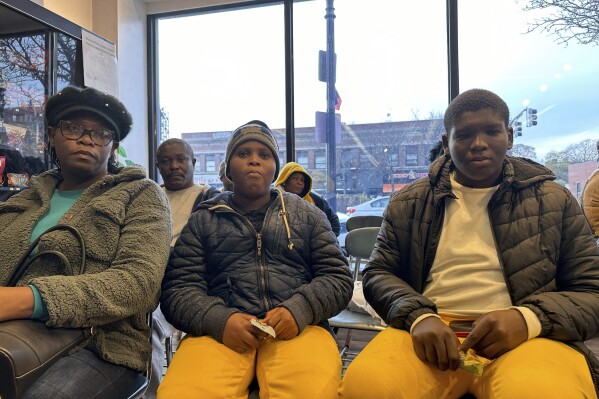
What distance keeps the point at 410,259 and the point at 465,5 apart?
3.26m

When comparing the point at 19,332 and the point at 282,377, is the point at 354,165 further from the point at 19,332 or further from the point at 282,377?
the point at 19,332

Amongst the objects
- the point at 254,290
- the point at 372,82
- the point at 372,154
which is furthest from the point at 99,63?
the point at 254,290

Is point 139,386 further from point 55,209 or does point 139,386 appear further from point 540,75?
point 540,75

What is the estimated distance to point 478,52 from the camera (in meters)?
3.86

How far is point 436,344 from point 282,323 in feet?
1.37

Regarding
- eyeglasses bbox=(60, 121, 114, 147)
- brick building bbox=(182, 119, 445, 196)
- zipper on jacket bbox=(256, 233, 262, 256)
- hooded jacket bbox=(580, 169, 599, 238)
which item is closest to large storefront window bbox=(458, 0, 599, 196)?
brick building bbox=(182, 119, 445, 196)

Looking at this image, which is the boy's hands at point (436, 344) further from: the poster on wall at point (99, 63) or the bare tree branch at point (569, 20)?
the bare tree branch at point (569, 20)

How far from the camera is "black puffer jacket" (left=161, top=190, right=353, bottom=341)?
138cm

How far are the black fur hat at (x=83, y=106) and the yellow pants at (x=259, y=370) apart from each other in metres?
0.76

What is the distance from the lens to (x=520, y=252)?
1.29 m

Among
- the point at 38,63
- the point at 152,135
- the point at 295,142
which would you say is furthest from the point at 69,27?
the point at 295,142

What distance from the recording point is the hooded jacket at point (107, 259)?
1104 millimetres

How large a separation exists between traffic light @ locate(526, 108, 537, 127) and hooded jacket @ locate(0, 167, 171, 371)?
346 cm

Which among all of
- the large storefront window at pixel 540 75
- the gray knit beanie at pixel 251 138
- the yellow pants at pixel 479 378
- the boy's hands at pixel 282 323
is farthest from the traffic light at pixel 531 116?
the boy's hands at pixel 282 323
